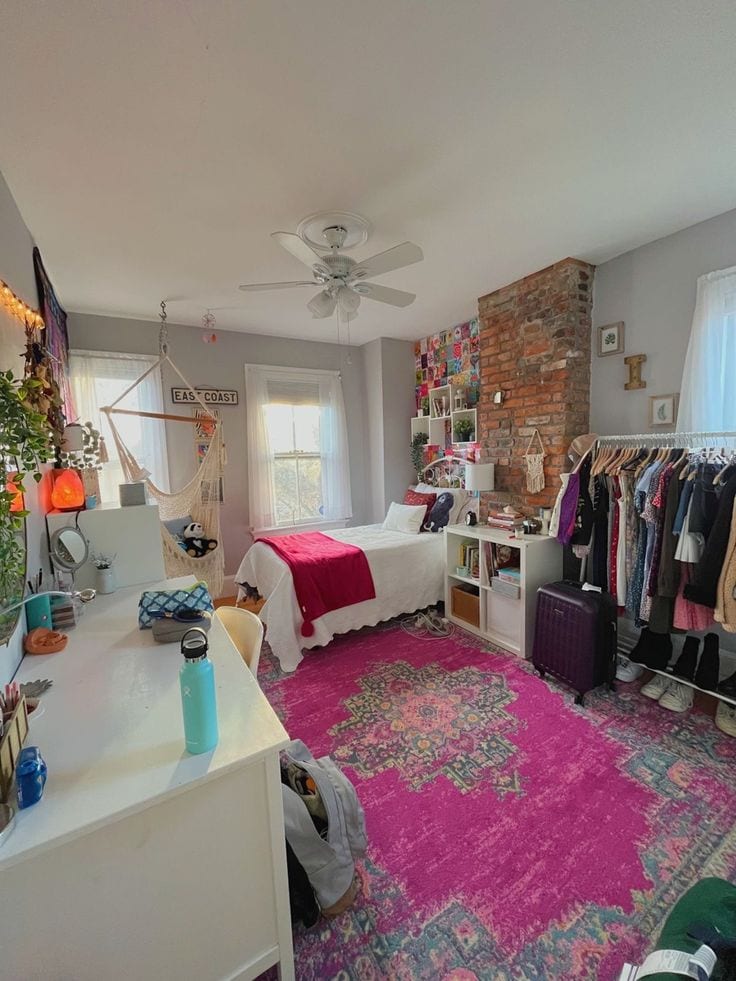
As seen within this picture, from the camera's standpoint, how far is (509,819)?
1.50 metres

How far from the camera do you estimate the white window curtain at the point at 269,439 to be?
13.5 feet

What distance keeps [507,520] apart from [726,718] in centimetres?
151

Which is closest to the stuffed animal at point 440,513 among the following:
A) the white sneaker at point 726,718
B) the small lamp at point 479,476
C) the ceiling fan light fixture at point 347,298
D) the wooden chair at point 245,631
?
the small lamp at point 479,476

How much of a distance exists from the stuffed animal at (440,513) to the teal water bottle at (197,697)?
2.76 metres

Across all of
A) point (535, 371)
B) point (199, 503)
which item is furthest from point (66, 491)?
point (535, 371)

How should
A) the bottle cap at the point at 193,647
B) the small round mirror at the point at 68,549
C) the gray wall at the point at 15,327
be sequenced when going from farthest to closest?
the small round mirror at the point at 68,549 → the gray wall at the point at 15,327 → the bottle cap at the point at 193,647

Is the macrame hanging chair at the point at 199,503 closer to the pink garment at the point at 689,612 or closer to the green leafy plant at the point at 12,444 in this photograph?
the green leafy plant at the point at 12,444

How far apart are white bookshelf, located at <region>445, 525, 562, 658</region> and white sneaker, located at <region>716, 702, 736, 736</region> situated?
0.92 metres

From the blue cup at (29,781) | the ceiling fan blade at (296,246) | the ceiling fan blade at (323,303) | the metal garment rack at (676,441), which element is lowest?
the blue cup at (29,781)

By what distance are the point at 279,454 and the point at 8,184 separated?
278 centimetres

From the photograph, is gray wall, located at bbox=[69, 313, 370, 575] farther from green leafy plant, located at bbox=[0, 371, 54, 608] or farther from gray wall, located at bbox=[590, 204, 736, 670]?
green leafy plant, located at bbox=[0, 371, 54, 608]

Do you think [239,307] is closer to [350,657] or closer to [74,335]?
[74,335]

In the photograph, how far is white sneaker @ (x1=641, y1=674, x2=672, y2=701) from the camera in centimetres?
214

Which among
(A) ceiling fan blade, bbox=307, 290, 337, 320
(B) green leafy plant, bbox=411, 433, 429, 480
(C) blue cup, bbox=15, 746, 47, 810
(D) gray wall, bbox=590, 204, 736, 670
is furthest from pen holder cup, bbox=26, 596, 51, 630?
(B) green leafy plant, bbox=411, 433, 429, 480
